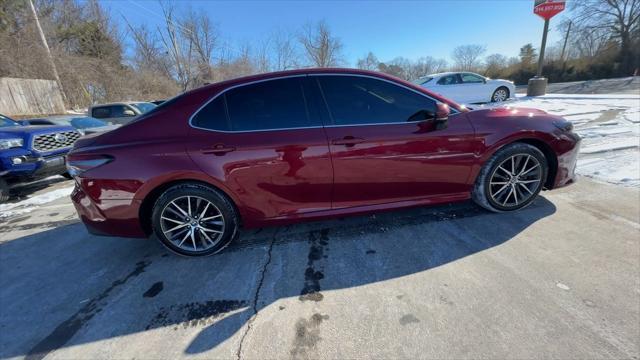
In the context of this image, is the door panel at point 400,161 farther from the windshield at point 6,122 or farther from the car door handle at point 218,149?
the windshield at point 6,122

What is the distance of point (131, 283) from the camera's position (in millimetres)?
2455

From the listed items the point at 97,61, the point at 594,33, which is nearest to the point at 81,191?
the point at 97,61

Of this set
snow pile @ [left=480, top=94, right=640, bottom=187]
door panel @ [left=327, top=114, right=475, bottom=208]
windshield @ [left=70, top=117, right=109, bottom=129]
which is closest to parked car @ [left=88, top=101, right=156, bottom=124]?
windshield @ [left=70, top=117, right=109, bottom=129]

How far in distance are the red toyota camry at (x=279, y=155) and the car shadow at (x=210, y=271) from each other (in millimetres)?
308

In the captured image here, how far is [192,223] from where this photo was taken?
2664 millimetres

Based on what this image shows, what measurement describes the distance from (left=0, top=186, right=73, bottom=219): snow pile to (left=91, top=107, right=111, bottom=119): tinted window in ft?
Answer: 24.8

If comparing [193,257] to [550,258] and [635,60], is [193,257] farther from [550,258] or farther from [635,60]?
[635,60]

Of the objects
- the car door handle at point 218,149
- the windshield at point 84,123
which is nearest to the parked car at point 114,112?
the windshield at point 84,123

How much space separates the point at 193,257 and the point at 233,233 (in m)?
0.47

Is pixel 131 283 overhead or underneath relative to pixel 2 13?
underneath

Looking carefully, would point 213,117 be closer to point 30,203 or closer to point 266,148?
point 266,148

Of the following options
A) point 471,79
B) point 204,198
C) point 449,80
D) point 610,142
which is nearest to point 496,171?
point 204,198

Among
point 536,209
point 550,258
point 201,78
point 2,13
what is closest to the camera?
point 550,258

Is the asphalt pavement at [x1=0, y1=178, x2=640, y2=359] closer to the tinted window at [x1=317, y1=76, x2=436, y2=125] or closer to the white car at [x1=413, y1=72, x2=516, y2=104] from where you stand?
the tinted window at [x1=317, y1=76, x2=436, y2=125]
